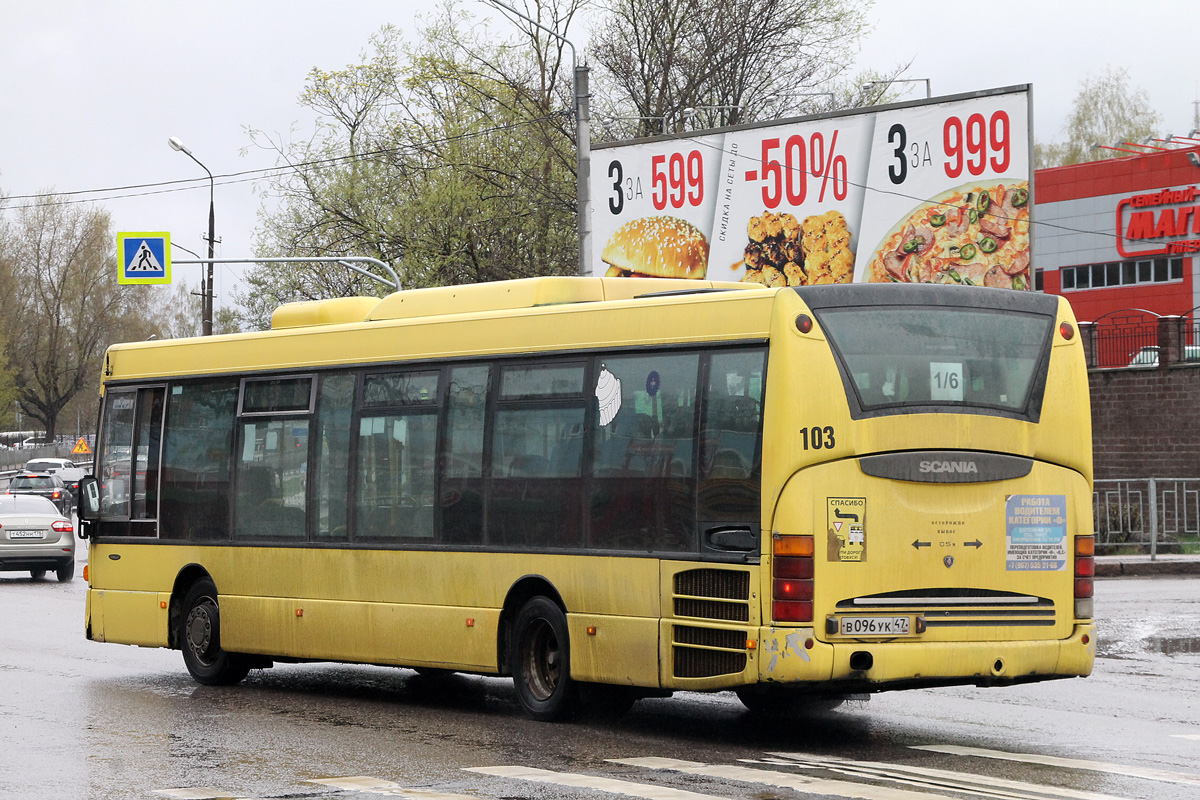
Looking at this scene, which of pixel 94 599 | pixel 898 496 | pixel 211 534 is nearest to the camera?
pixel 898 496

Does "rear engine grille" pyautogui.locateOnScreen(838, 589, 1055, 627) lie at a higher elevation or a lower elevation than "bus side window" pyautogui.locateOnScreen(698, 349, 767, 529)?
lower

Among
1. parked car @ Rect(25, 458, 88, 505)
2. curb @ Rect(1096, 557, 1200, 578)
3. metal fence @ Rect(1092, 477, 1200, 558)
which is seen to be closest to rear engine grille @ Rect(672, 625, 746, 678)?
curb @ Rect(1096, 557, 1200, 578)

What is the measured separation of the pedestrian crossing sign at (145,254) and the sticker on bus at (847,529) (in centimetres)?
2641

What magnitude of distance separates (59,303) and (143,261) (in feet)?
205

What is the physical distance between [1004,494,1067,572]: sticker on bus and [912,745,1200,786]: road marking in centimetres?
105

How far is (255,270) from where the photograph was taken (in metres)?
48.6

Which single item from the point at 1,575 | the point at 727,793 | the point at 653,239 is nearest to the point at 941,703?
the point at 727,793

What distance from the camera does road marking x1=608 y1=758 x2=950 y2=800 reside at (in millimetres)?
7547

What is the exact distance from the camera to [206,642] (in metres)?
13.2

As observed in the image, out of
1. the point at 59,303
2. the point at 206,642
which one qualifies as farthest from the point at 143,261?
the point at 59,303

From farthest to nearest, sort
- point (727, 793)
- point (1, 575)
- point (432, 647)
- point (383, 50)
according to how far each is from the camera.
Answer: point (383, 50) < point (1, 575) < point (432, 647) < point (727, 793)

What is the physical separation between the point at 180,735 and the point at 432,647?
196cm

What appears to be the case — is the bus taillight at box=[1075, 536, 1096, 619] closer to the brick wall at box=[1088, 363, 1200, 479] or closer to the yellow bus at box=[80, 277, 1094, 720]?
the yellow bus at box=[80, 277, 1094, 720]

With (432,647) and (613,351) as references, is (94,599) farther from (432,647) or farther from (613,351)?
(613,351)
